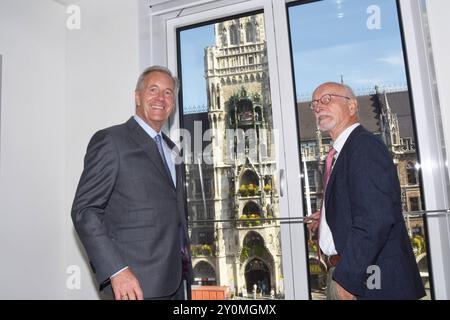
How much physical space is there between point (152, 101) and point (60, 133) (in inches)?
40.3

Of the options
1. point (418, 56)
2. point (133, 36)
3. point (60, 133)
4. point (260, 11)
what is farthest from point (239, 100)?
point (60, 133)

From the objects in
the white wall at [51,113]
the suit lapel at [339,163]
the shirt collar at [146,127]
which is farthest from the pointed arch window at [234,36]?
the suit lapel at [339,163]

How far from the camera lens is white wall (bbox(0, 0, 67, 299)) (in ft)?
7.37

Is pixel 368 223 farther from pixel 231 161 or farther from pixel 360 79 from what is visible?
pixel 231 161

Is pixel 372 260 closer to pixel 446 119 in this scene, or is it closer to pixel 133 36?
pixel 446 119

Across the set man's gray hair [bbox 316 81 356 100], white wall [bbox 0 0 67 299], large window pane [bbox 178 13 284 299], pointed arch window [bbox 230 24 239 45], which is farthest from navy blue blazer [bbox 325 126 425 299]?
white wall [bbox 0 0 67 299]

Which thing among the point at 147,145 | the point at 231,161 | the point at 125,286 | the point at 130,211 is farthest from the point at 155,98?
the point at 125,286

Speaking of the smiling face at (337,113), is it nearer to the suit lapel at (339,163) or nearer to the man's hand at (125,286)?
the suit lapel at (339,163)

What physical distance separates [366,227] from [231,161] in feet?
3.52

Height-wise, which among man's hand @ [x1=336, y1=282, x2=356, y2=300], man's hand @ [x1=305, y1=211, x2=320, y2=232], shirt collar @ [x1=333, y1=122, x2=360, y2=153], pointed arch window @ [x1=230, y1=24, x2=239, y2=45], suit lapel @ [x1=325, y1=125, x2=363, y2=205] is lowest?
man's hand @ [x1=336, y1=282, x2=356, y2=300]

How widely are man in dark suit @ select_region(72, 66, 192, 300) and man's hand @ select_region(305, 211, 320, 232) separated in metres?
0.68

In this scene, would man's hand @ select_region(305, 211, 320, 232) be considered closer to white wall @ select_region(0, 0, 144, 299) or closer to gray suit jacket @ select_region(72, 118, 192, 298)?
gray suit jacket @ select_region(72, 118, 192, 298)
